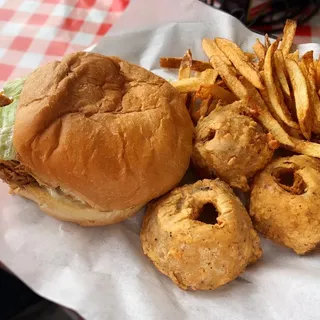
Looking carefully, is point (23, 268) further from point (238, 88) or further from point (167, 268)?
point (238, 88)

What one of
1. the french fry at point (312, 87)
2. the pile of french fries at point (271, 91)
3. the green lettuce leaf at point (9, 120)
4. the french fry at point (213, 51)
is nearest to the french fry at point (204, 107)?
the pile of french fries at point (271, 91)

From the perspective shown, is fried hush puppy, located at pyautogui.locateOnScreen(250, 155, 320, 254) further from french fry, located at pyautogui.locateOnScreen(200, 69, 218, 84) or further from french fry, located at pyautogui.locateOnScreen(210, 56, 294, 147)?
french fry, located at pyautogui.locateOnScreen(200, 69, 218, 84)

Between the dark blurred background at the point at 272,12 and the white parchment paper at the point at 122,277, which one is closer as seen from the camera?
the white parchment paper at the point at 122,277

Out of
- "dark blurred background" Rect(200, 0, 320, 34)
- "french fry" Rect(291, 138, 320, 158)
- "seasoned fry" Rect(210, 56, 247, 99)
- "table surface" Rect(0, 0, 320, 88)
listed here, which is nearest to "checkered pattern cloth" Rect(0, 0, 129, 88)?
"table surface" Rect(0, 0, 320, 88)

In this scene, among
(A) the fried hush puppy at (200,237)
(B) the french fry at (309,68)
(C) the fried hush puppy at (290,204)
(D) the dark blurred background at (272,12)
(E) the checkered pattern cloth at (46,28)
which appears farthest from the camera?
(D) the dark blurred background at (272,12)

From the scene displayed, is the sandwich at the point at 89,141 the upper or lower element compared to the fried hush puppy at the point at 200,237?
upper

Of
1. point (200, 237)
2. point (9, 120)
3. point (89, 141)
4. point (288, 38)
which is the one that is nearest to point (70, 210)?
point (89, 141)

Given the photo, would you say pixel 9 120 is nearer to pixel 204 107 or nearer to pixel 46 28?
pixel 204 107

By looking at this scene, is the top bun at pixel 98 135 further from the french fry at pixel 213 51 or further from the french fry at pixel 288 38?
the french fry at pixel 288 38

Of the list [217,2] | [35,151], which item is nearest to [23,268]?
[35,151]
